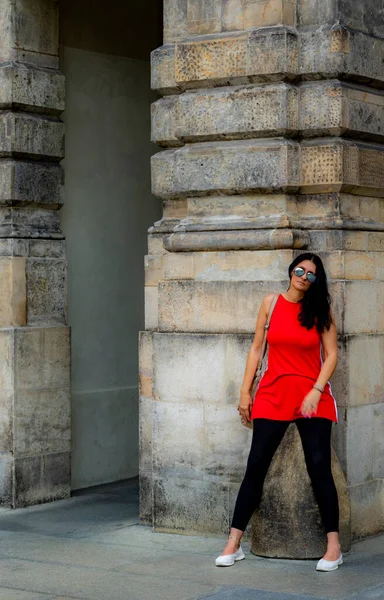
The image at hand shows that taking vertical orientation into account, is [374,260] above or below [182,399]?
above

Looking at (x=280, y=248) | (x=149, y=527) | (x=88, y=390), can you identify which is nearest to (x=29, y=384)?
(x=88, y=390)

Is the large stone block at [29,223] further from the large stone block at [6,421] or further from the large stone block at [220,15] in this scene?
the large stone block at [220,15]

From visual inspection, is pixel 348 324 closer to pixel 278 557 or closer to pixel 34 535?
pixel 278 557

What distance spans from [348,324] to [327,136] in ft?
4.29

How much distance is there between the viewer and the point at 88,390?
1186cm

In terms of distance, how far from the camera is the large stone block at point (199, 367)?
9.02m

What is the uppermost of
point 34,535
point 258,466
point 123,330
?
point 123,330

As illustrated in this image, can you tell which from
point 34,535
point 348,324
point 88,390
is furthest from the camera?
point 88,390

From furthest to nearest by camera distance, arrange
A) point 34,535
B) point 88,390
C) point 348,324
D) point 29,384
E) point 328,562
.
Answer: point 88,390, point 29,384, point 34,535, point 348,324, point 328,562

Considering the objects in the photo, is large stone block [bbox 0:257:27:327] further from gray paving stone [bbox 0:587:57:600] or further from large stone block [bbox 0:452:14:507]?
gray paving stone [bbox 0:587:57:600]

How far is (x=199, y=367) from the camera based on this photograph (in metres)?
9.19

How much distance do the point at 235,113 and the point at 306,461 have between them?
2.52m

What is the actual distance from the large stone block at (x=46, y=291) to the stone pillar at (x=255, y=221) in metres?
1.82

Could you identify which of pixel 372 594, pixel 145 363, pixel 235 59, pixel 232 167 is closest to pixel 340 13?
pixel 235 59
